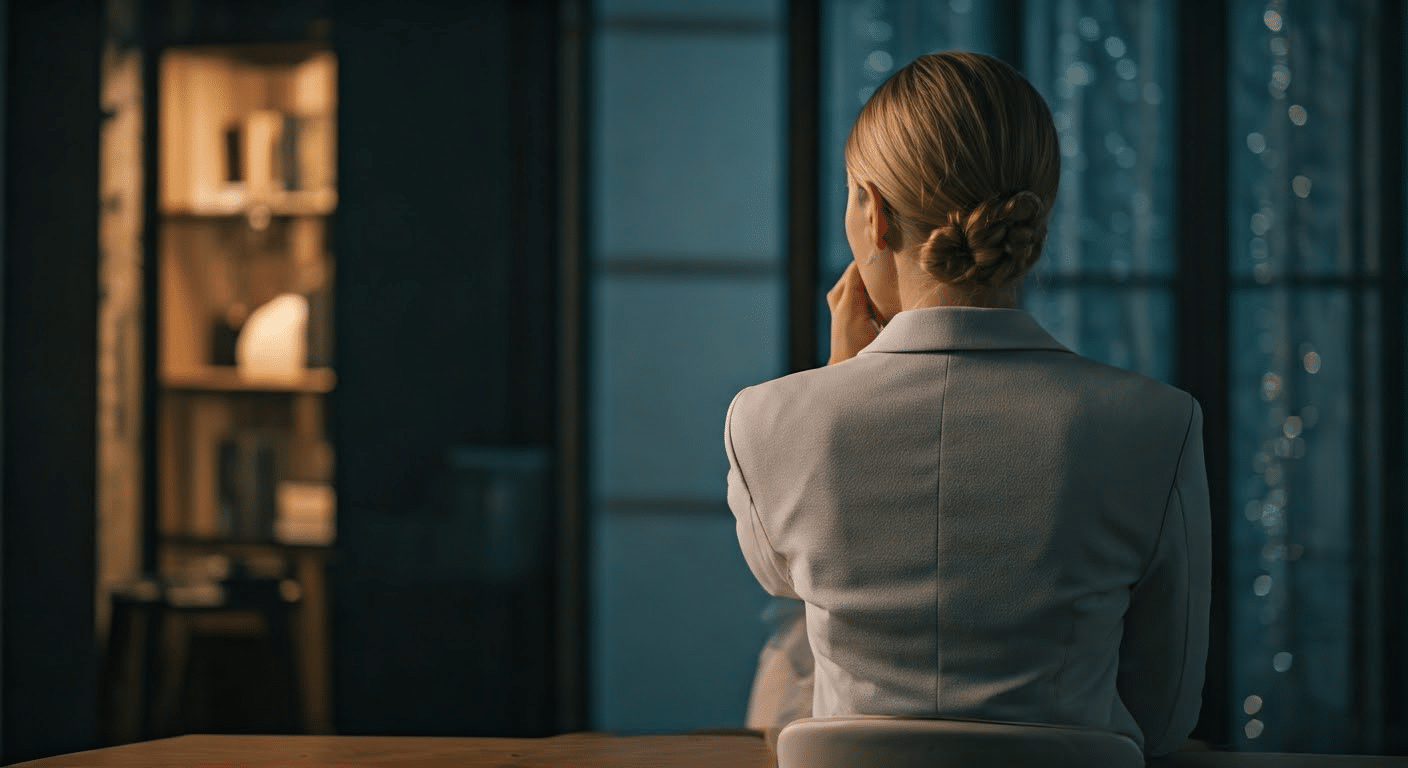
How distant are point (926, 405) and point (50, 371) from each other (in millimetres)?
2834

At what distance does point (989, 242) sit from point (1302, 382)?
92.4 inches

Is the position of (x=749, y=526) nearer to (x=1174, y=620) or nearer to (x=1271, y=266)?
(x=1174, y=620)

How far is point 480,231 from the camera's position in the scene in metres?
2.74

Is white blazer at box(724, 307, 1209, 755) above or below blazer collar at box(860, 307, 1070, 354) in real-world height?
below

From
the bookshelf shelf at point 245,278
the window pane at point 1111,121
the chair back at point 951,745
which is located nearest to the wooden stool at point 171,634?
the bookshelf shelf at point 245,278

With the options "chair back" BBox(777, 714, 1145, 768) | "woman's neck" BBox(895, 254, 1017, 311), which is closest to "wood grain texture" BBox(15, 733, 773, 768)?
"chair back" BBox(777, 714, 1145, 768)

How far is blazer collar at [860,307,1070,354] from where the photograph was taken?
2.44ft

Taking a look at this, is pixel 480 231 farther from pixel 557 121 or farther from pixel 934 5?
pixel 934 5

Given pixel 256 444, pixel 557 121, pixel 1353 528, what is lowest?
pixel 1353 528

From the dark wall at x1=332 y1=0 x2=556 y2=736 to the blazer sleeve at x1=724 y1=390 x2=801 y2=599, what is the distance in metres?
2.01

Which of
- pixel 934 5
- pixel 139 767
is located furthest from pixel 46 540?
pixel 934 5

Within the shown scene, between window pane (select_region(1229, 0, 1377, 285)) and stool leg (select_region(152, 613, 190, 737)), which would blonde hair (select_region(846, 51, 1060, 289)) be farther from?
stool leg (select_region(152, 613, 190, 737))

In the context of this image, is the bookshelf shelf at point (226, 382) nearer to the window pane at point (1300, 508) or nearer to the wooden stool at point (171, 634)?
the wooden stool at point (171, 634)

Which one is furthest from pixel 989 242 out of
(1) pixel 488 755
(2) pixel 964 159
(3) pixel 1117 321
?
(3) pixel 1117 321
